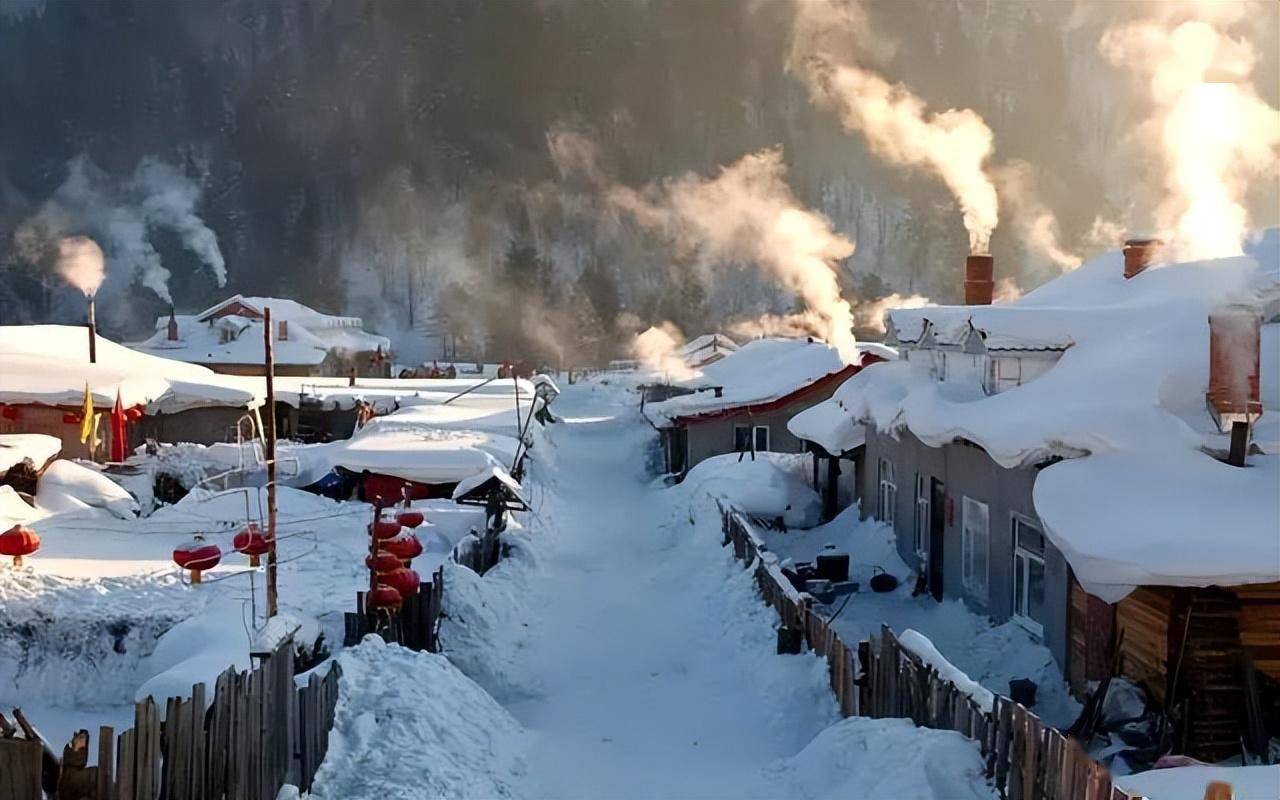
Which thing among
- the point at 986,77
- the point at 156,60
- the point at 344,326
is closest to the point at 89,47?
the point at 156,60

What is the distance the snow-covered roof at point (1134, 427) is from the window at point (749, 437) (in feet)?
51.7

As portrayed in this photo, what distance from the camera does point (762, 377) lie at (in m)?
36.2

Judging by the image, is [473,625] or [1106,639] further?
[473,625]

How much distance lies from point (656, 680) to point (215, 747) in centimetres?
714

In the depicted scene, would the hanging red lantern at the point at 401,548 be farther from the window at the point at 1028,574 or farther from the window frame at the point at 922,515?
the window frame at the point at 922,515

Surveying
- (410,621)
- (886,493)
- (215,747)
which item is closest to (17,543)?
(410,621)

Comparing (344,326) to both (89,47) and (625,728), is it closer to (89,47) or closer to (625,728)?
(625,728)

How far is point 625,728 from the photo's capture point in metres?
11.5

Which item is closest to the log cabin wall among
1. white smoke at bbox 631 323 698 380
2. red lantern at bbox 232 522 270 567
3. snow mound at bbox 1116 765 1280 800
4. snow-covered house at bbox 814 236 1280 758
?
snow-covered house at bbox 814 236 1280 758

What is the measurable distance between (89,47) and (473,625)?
526 feet

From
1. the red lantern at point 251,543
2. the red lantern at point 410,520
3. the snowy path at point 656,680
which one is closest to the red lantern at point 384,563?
the red lantern at point 251,543

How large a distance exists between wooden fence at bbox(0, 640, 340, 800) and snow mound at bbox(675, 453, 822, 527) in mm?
15160

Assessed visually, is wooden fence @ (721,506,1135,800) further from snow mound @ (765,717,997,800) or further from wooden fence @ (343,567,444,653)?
wooden fence @ (343,567,444,653)

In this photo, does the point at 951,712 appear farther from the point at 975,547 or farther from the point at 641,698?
the point at 975,547
